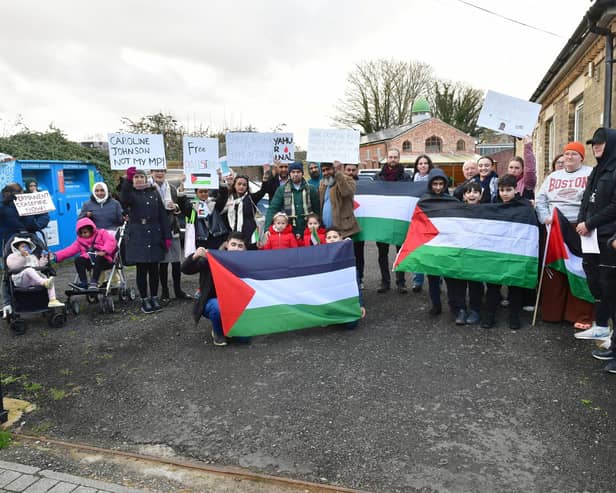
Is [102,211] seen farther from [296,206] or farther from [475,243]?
[475,243]

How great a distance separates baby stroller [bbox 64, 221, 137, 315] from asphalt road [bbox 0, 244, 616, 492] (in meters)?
0.80

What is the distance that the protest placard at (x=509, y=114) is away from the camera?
627 cm

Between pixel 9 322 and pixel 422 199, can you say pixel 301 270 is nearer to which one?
pixel 422 199

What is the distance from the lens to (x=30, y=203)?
22.3 ft

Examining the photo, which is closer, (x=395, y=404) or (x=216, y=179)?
(x=395, y=404)

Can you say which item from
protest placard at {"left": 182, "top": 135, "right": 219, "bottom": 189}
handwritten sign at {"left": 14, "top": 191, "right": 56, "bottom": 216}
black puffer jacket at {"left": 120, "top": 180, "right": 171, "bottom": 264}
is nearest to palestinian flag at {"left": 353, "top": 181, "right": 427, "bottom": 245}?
protest placard at {"left": 182, "top": 135, "right": 219, "bottom": 189}

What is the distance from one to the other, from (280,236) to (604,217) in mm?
3402

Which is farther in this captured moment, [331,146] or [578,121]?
[578,121]

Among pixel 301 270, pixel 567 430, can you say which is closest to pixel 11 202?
pixel 301 270

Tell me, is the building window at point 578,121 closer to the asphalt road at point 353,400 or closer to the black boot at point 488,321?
the black boot at point 488,321

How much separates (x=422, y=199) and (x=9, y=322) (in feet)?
17.5

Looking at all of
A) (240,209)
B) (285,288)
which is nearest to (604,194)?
(285,288)

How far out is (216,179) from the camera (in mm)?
7148

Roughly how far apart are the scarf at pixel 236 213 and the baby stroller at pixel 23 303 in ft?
7.86
